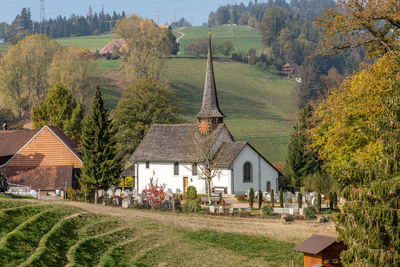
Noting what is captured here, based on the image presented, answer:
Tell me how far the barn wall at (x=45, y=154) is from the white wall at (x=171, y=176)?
7.47 meters

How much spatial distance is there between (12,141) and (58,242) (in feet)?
106

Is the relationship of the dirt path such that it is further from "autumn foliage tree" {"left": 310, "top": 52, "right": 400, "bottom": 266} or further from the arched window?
the arched window

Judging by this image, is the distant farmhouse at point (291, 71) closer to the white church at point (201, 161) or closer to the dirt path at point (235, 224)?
the white church at point (201, 161)

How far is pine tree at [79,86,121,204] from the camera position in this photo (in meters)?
46.5

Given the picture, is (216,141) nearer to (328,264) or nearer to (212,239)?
(212,239)

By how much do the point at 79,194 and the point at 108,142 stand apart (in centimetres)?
475

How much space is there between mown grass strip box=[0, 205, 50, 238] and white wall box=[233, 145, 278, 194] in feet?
75.7

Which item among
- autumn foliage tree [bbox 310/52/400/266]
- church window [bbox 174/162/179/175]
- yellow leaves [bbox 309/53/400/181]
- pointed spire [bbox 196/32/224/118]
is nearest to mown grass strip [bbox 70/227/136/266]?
autumn foliage tree [bbox 310/52/400/266]

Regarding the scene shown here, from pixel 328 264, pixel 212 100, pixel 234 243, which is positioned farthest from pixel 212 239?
pixel 212 100

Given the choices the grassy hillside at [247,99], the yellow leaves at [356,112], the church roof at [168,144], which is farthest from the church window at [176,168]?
the grassy hillside at [247,99]

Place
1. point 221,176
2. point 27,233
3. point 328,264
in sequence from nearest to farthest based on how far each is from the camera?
point 328,264
point 27,233
point 221,176

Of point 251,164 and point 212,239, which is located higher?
point 251,164

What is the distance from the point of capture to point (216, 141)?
189 ft

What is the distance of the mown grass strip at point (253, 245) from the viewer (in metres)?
31.9
